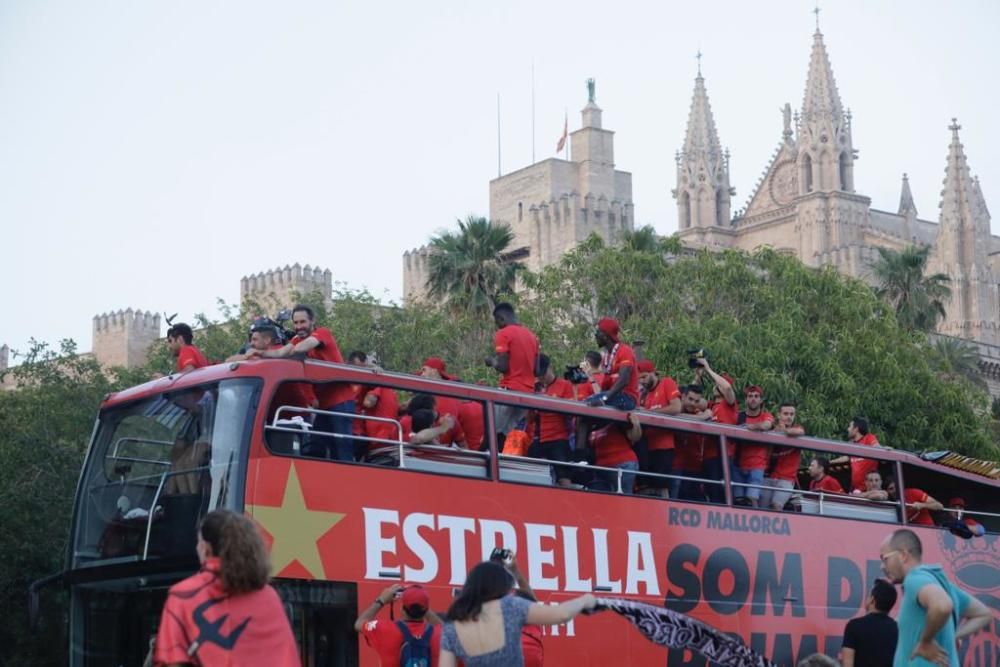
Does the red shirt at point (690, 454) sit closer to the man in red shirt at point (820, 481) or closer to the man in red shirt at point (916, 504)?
the man in red shirt at point (820, 481)

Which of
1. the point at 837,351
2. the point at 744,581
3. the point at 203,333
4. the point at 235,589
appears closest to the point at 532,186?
the point at 203,333

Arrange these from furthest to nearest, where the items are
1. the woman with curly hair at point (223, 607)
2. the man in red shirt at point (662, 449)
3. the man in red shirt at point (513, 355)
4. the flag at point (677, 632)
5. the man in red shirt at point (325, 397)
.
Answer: the man in red shirt at point (662, 449) → the man in red shirt at point (513, 355) → the man in red shirt at point (325, 397) → the flag at point (677, 632) → the woman with curly hair at point (223, 607)

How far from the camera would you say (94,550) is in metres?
13.6

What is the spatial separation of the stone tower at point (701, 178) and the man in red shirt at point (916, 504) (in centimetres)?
8197

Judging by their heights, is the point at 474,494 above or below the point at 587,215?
below

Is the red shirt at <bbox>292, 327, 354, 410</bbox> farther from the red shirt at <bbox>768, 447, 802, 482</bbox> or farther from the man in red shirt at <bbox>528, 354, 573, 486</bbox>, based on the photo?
the red shirt at <bbox>768, 447, 802, 482</bbox>

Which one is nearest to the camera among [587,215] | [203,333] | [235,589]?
[235,589]

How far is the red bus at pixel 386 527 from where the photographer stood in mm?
12602

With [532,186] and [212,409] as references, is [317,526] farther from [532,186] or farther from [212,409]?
[532,186]

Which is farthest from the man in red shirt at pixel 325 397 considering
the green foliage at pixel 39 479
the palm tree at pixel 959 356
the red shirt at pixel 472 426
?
the palm tree at pixel 959 356

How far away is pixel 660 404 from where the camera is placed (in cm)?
1694

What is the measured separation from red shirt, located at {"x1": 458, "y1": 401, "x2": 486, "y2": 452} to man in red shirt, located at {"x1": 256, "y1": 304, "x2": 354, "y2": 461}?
3.49ft

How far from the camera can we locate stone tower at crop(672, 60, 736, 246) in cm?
10131

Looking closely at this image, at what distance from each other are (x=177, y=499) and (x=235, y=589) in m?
5.56
